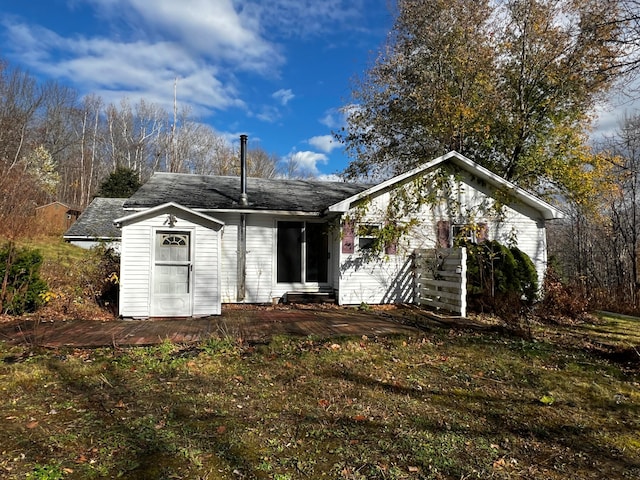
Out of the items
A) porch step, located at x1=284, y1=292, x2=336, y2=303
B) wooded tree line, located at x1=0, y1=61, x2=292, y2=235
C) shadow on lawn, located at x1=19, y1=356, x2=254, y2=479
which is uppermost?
wooded tree line, located at x1=0, y1=61, x2=292, y2=235

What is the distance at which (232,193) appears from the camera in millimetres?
11906

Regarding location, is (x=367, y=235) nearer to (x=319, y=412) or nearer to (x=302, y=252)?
(x=302, y=252)

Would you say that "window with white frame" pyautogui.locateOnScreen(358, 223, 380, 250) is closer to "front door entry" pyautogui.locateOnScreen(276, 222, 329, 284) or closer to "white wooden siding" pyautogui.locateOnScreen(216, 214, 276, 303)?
"front door entry" pyautogui.locateOnScreen(276, 222, 329, 284)

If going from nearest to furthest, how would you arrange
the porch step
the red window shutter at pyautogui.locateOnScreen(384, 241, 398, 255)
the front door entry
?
1. the porch step
2. the red window shutter at pyautogui.locateOnScreen(384, 241, 398, 255)
3. the front door entry

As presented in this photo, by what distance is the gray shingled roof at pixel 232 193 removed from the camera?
10312 mm

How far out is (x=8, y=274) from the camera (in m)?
8.14

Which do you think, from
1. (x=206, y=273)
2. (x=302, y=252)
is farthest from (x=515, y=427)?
(x=302, y=252)

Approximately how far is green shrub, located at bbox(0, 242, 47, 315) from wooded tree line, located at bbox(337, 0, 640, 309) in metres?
15.6

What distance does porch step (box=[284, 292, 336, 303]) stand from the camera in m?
10.7

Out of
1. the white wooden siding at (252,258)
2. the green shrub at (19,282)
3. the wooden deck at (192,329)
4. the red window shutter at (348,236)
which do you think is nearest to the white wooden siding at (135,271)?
the wooden deck at (192,329)

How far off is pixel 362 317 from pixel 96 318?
5811mm

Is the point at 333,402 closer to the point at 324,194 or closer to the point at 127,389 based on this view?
the point at 127,389

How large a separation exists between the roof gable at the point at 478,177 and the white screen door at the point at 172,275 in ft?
14.7

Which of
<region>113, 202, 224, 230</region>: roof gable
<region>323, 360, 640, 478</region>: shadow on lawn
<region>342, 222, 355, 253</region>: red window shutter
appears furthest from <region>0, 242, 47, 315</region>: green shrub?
<region>323, 360, 640, 478</region>: shadow on lawn
